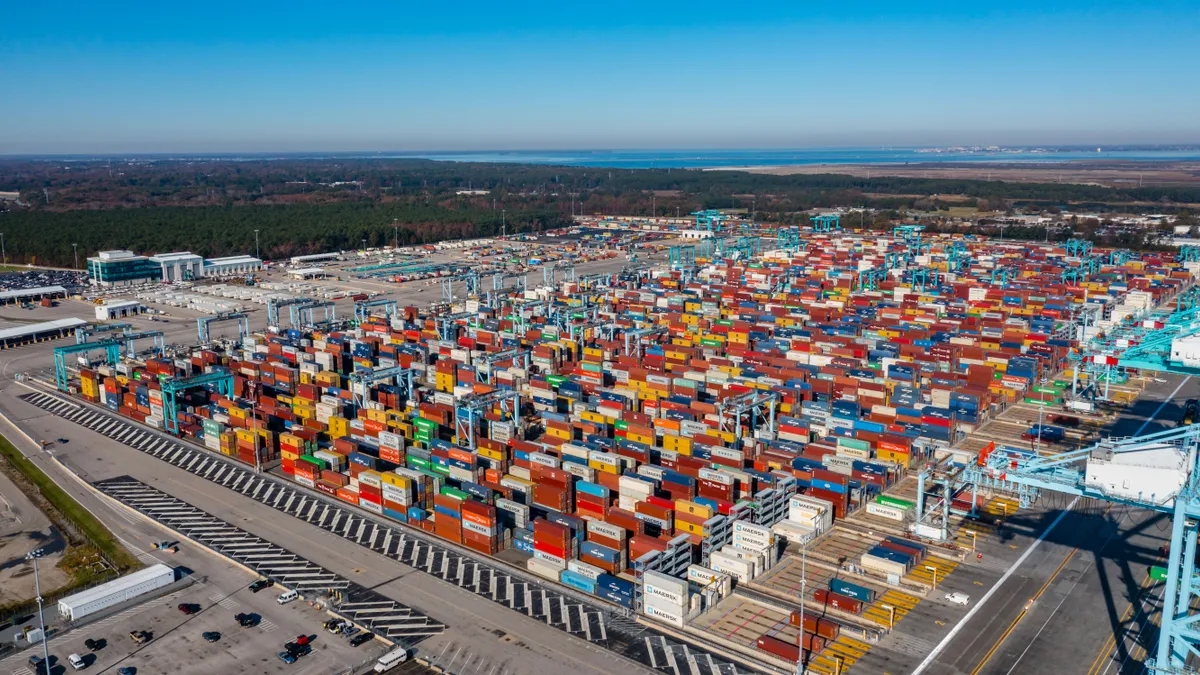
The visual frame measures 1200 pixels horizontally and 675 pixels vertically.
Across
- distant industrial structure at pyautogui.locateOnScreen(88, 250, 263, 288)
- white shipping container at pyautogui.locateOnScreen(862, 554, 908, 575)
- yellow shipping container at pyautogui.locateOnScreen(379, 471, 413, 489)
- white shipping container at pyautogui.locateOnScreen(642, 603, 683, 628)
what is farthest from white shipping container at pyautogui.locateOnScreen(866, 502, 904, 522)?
distant industrial structure at pyautogui.locateOnScreen(88, 250, 263, 288)

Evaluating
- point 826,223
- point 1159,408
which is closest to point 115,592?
point 1159,408

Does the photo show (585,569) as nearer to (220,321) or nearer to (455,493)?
(455,493)

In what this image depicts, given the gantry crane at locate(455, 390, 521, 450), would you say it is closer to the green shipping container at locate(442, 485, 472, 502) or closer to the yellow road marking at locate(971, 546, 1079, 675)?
the green shipping container at locate(442, 485, 472, 502)

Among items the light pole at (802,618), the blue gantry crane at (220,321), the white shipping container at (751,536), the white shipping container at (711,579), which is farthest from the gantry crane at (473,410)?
the blue gantry crane at (220,321)

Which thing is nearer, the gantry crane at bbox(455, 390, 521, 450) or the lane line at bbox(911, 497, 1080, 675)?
the lane line at bbox(911, 497, 1080, 675)

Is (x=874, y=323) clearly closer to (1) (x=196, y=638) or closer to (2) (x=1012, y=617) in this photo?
(2) (x=1012, y=617)

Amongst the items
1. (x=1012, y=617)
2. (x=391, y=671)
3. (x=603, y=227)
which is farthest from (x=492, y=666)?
(x=603, y=227)
